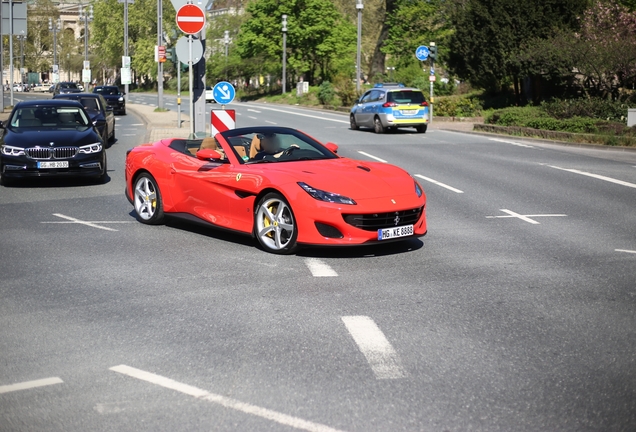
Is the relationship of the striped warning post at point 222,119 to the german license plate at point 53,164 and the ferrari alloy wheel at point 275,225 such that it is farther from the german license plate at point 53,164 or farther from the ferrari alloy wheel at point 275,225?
the ferrari alloy wheel at point 275,225

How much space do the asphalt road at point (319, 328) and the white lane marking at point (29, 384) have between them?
2 cm

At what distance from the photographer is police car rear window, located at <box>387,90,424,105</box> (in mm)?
33781

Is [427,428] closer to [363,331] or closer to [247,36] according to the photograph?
[363,331]

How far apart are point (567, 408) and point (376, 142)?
2424 cm

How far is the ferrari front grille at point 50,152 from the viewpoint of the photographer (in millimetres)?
16141

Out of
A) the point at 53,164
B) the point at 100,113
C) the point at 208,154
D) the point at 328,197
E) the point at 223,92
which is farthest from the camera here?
the point at 100,113

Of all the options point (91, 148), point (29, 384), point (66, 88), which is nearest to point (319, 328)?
point (29, 384)

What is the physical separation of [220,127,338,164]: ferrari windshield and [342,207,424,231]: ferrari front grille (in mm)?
1534

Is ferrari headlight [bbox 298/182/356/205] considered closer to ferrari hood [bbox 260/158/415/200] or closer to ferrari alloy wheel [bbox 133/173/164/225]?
ferrari hood [bbox 260/158/415/200]

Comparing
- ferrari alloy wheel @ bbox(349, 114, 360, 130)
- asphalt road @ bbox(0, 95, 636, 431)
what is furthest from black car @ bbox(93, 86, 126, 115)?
asphalt road @ bbox(0, 95, 636, 431)

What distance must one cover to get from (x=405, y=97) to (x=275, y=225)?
24.8 m

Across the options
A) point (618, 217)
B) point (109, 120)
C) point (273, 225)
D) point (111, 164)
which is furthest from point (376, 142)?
point (273, 225)

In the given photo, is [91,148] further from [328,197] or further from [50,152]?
[328,197]

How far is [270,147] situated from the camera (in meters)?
10.6
